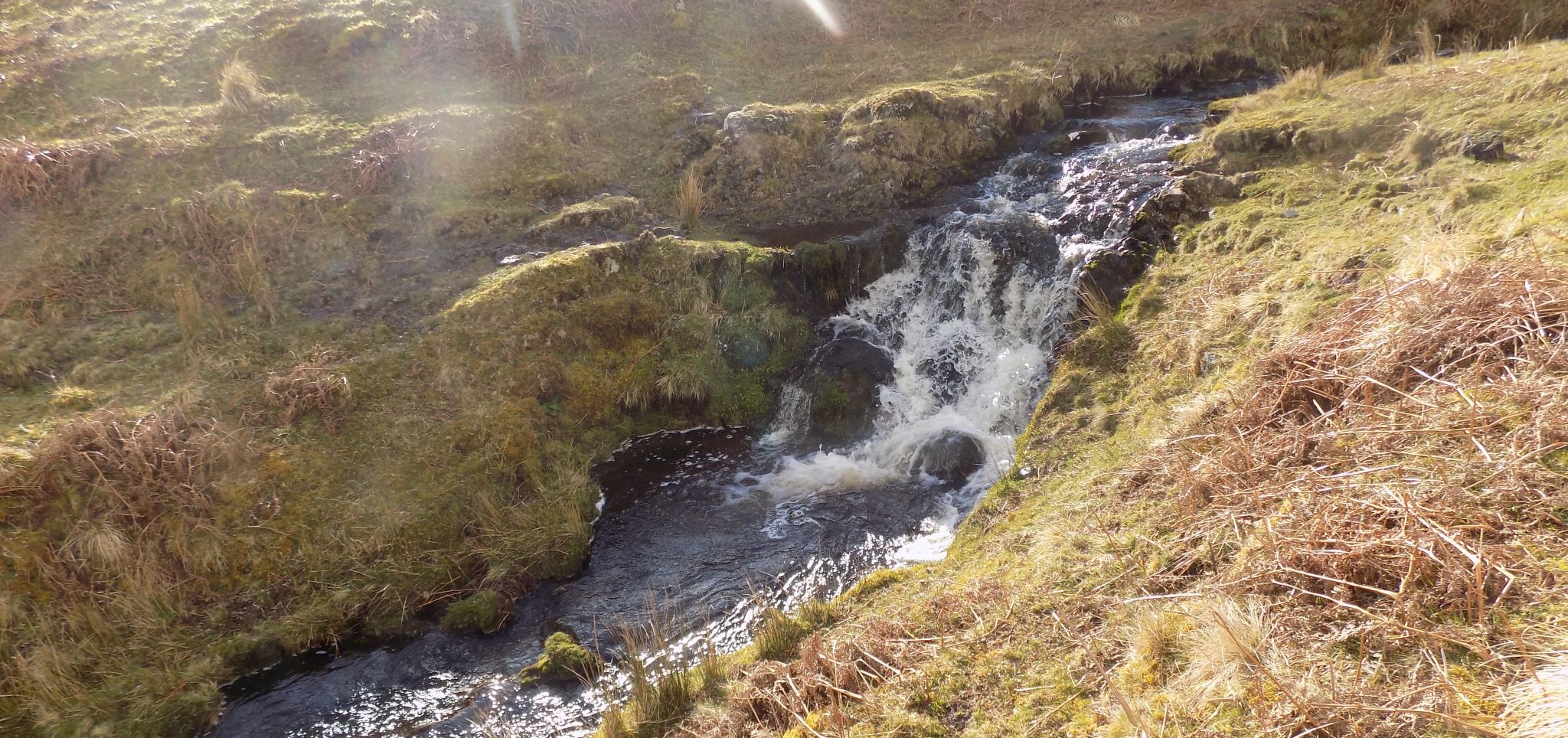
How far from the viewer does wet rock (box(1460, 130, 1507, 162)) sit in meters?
6.23

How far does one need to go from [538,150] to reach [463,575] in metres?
7.83

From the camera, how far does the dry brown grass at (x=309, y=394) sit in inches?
291

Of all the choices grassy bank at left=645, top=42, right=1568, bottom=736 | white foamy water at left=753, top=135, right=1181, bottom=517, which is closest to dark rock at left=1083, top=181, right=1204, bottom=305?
white foamy water at left=753, top=135, right=1181, bottom=517

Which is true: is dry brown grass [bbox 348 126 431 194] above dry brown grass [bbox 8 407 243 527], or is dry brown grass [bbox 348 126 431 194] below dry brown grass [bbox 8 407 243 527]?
above

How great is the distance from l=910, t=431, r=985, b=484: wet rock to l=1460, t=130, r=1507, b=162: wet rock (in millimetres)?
5434

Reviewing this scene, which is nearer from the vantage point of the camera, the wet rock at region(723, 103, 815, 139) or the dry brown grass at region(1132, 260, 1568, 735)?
the dry brown grass at region(1132, 260, 1568, 735)

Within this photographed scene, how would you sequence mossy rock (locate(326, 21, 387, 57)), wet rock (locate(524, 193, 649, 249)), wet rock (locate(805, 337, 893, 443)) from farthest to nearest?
mossy rock (locate(326, 21, 387, 57)) → wet rock (locate(524, 193, 649, 249)) → wet rock (locate(805, 337, 893, 443))

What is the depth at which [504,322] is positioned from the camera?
8.80 meters

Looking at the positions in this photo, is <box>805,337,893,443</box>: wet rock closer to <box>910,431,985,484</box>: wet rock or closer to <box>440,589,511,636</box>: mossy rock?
<box>910,431,985,484</box>: wet rock

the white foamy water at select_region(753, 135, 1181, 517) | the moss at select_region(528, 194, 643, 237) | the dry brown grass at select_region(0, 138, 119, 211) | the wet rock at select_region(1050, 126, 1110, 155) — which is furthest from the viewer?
the wet rock at select_region(1050, 126, 1110, 155)

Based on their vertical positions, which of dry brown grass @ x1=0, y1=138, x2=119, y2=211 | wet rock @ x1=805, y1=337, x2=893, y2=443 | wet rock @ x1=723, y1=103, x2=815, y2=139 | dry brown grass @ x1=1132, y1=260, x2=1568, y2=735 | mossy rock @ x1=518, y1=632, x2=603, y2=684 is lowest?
mossy rock @ x1=518, y1=632, x2=603, y2=684

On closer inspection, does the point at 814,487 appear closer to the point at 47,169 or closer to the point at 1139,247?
the point at 1139,247

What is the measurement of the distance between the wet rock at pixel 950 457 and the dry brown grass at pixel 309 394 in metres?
6.68

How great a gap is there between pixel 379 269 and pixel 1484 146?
41.8 ft
